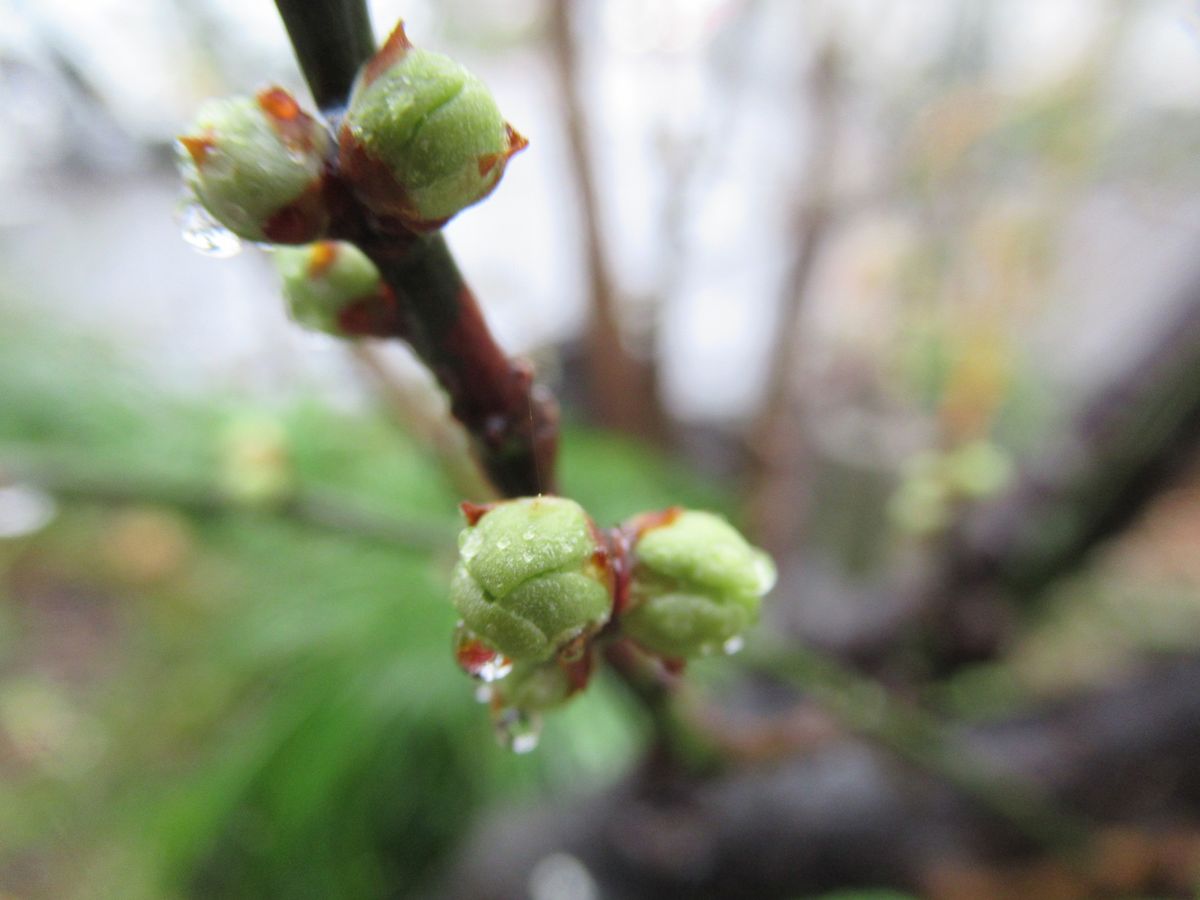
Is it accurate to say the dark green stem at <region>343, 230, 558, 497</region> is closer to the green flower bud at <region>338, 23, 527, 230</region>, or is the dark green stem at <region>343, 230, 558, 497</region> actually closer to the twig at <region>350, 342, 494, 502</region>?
the green flower bud at <region>338, 23, 527, 230</region>

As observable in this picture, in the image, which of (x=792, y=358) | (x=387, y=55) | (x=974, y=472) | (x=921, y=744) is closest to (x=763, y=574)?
(x=387, y=55)

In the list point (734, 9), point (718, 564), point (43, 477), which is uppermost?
point (734, 9)

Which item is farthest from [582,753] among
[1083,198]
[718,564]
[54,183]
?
[54,183]

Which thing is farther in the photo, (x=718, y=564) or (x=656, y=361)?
(x=656, y=361)

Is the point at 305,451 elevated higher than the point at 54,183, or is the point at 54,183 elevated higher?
the point at 54,183

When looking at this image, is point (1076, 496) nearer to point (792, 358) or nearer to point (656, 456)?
point (792, 358)

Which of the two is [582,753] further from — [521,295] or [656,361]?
[521,295]

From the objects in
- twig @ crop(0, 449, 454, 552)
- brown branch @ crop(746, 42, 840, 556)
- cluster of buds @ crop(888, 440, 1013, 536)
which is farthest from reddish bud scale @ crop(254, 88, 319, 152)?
brown branch @ crop(746, 42, 840, 556)
